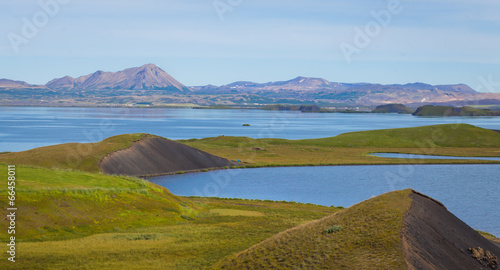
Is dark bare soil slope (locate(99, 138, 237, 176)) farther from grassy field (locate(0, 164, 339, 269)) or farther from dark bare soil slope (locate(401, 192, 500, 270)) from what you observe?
dark bare soil slope (locate(401, 192, 500, 270))

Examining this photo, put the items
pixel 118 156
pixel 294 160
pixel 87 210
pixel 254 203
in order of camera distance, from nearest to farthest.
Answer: pixel 87 210
pixel 254 203
pixel 118 156
pixel 294 160

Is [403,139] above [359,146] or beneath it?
above

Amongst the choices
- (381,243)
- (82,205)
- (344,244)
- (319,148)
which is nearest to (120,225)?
(82,205)

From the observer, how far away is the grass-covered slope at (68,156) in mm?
76438

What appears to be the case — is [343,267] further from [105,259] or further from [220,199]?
[220,199]

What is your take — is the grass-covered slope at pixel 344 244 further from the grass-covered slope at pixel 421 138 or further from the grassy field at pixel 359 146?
the grass-covered slope at pixel 421 138

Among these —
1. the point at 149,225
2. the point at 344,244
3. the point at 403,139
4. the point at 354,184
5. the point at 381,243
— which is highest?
the point at 381,243

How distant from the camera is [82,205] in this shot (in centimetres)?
3644

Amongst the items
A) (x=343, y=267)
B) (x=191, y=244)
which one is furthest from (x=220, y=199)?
(x=343, y=267)

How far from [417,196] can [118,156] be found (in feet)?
211

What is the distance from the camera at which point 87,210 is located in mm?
36188

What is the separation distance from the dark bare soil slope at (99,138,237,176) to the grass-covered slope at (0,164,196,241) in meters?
35.7

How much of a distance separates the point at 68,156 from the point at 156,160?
50.8ft

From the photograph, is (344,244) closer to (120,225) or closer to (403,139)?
(120,225)
